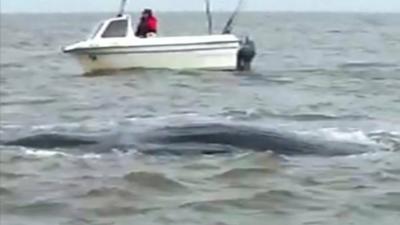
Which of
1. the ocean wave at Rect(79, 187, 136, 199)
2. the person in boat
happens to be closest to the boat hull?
the person in boat

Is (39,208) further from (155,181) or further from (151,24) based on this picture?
(151,24)

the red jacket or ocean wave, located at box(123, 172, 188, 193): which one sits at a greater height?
ocean wave, located at box(123, 172, 188, 193)

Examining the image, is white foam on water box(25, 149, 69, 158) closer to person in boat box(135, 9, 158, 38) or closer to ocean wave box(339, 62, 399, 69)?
person in boat box(135, 9, 158, 38)

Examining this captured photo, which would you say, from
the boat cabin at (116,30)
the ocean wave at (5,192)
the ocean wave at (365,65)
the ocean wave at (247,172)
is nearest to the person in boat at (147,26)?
the boat cabin at (116,30)

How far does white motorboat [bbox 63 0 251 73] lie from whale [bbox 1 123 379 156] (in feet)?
48.5

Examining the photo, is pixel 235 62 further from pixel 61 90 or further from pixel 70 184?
pixel 70 184

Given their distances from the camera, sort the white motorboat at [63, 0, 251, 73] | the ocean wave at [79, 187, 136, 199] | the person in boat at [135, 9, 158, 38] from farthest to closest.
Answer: the person in boat at [135, 9, 158, 38] < the white motorboat at [63, 0, 251, 73] < the ocean wave at [79, 187, 136, 199]

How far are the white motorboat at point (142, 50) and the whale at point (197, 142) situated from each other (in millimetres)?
14774

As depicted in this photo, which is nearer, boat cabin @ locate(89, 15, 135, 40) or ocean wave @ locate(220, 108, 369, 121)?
ocean wave @ locate(220, 108, 369, 121)

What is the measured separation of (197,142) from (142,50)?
16088 mm

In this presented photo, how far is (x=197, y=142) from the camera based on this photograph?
15773 millimetres

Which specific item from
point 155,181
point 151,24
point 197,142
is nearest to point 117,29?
point 151,24

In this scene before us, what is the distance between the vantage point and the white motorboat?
1240 inches

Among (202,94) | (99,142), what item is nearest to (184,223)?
(99,142)
